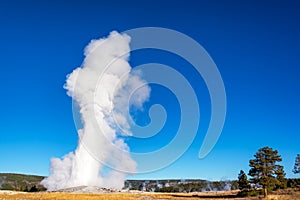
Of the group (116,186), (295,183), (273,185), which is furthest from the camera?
(116,186)

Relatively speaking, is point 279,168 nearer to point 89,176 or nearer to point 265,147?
point 265,147

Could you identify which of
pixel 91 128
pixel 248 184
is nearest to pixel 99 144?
pixel 91 128

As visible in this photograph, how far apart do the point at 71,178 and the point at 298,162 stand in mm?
101390

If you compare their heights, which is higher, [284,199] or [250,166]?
[250,166]

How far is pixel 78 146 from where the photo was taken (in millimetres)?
152250

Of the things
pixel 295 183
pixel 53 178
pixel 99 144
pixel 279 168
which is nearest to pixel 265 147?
pixel 279 168

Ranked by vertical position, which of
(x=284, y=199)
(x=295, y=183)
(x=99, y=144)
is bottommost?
(x=284, y=199)

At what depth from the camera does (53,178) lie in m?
159

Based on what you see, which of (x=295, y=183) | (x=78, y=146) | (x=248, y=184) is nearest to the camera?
(x=248, y=184)

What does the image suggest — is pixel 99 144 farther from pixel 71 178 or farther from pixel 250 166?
pixel 250 166

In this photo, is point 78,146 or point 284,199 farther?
point 78,146

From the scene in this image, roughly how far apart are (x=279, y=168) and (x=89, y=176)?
103 metres

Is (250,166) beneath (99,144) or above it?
beneath

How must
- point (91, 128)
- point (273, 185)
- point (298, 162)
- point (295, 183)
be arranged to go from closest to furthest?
point (273, 185), point (298, 162), point (295, 183), point (91, 128)
